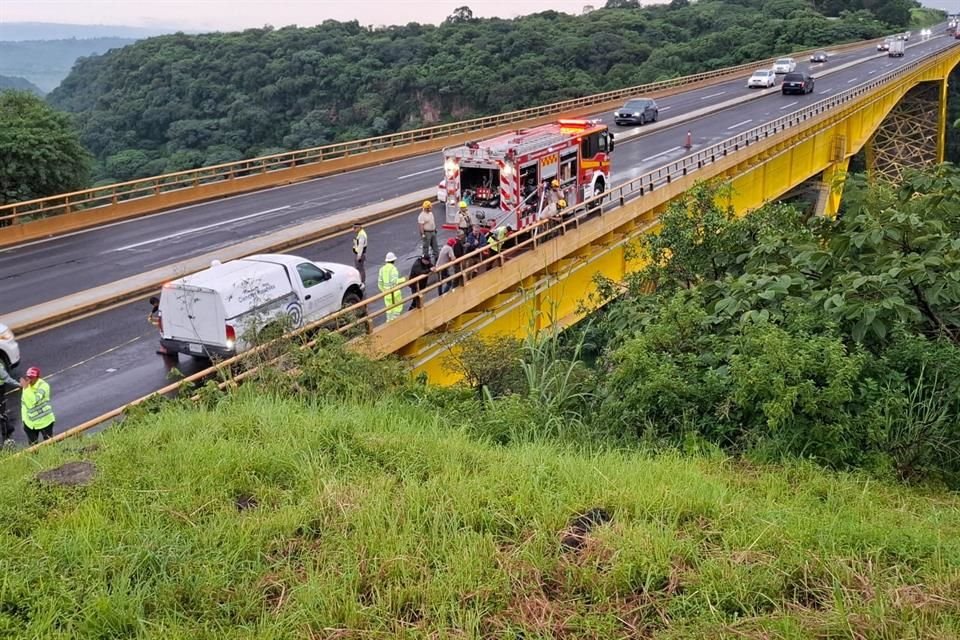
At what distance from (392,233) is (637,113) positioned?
2304 centimetres

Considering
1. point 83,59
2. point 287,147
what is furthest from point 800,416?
point 83,59

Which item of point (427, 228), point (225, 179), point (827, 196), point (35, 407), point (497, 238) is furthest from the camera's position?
point (225, 179)

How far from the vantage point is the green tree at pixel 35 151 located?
28141 millimetres

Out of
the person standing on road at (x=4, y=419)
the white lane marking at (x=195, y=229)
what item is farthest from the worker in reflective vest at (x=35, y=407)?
the white lane marking at (x=195, y=229)

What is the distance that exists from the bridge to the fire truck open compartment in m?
1.27

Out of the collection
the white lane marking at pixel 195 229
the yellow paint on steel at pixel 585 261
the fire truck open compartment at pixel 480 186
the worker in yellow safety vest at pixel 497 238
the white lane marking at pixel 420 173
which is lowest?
the yellow paint on steel at pixel 585 261

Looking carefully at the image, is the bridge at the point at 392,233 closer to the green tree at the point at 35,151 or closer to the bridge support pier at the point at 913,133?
the green tree at the point at 35,151

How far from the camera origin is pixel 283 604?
5.02 m

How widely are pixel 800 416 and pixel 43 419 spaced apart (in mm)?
8663

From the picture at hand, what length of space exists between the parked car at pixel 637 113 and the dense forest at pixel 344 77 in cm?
2574

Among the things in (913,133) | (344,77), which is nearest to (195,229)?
(913,133)

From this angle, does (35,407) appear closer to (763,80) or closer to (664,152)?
(664,152)

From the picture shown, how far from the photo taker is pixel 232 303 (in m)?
12.7

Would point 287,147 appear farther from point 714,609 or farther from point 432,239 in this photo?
point 714,609
